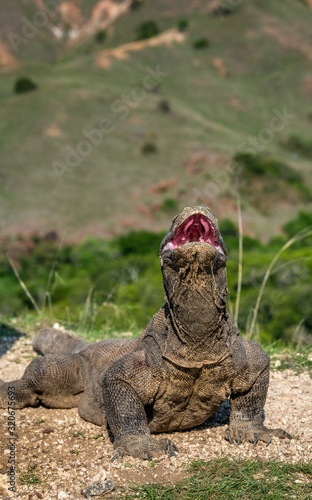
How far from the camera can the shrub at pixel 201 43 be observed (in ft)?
277

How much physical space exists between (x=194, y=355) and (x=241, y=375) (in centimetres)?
43

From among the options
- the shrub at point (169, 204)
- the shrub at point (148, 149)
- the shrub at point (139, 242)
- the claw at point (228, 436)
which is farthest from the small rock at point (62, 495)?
the shrub at point (148, 149)

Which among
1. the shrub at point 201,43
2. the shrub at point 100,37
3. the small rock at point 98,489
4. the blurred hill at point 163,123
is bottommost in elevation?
the shrub at point 100,37

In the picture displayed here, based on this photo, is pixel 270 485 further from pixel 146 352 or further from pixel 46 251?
pixel 46 251

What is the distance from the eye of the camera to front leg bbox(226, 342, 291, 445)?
519 centimetres

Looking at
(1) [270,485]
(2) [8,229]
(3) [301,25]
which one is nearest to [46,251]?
(2) [8,229]

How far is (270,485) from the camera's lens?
439cm

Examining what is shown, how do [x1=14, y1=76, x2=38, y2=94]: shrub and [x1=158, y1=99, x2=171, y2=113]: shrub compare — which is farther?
[x1=14, y1=76, x2=38, y2=94]: shrub

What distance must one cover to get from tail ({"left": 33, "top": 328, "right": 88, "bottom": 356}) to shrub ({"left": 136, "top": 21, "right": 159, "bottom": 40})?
8373cm

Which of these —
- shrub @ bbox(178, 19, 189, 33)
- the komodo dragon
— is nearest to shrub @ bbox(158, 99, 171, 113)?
shrub @ bbox(178, 19, 189, 33)

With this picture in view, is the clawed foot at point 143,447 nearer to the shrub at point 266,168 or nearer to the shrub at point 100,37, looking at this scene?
the shrub at point 266,168

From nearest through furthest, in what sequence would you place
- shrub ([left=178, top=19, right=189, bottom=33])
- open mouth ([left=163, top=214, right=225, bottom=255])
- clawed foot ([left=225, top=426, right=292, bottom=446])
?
open mouth ([left=163, top=214, right=225, bottom=255]) < clawed foot ([left=225, top=426, right=292, bottom=446]) < shrub ([left=178, top=19, right=189, bottom=33])

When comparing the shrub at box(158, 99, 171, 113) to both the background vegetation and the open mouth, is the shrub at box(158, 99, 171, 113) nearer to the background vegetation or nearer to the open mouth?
the background vegetation

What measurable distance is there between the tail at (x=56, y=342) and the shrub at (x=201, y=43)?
80.3 meters
